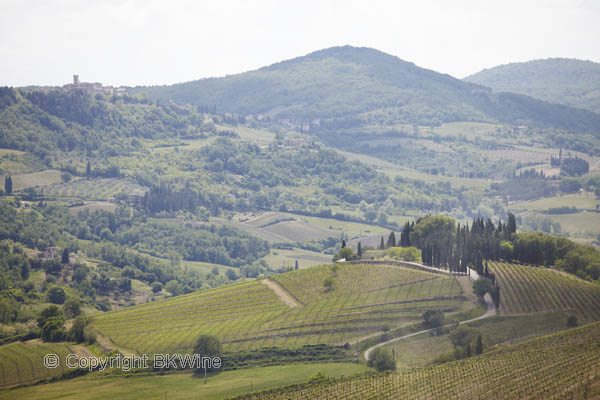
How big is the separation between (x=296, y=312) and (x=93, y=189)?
4248 inches

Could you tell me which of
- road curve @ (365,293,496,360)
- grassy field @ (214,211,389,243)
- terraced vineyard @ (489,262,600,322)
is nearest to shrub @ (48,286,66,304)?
road curve @ (365,293,496,360)

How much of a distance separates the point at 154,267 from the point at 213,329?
52.5 m

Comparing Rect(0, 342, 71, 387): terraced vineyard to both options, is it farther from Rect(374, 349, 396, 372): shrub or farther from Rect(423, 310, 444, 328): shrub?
Rect(423, 310, 444, 328): shrub

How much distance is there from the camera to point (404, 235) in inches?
4119

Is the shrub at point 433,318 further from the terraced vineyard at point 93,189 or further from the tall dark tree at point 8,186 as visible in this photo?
the terraced vineyard at point 93,189

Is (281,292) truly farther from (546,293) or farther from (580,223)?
(580,223)

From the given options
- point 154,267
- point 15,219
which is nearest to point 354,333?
point 154,267

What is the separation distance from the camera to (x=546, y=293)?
7806 cm

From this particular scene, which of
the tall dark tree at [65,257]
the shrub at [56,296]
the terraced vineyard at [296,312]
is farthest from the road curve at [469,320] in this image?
the tall dark tree at [65,257]

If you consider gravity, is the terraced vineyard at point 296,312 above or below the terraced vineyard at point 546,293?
below

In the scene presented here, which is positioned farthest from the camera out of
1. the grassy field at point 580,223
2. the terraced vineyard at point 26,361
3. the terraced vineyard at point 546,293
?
the grassy field at point 580,223

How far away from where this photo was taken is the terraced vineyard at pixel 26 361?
6800 cm

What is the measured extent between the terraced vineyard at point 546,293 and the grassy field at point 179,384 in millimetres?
18206

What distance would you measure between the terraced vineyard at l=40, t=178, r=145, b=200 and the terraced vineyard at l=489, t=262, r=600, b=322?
111 metres
